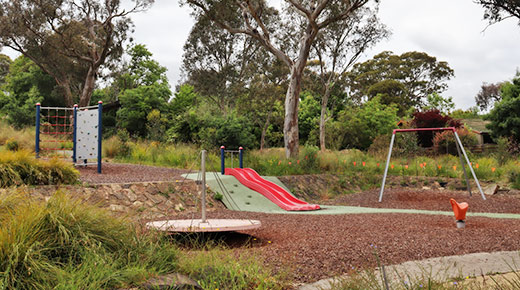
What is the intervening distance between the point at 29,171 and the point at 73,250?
186 inches

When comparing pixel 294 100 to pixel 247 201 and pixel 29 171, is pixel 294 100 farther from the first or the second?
pixel 29 171

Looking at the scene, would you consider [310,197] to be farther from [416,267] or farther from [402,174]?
[416,267]

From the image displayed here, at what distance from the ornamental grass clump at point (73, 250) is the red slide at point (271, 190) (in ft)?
20.7

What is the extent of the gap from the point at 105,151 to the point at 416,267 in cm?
1381

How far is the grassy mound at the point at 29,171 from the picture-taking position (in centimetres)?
727

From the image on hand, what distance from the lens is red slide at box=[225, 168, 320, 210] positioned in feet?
33.7

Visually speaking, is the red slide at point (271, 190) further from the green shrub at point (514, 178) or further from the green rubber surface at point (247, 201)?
the green shrub at point (514, 178)

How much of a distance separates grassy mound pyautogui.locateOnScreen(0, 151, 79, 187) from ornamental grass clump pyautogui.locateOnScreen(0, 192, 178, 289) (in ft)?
11.0

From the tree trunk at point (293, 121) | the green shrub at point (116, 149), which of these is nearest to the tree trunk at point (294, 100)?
the tree trunk at point (293, 121)

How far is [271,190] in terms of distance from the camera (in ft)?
36.7

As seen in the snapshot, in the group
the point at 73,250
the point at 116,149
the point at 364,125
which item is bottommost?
the point at 73,250

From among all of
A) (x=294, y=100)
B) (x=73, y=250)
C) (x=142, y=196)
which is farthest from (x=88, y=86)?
(x=73, y=250)

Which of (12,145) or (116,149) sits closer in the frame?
(12,145)

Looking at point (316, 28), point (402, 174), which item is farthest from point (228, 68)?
point (402, 174)
